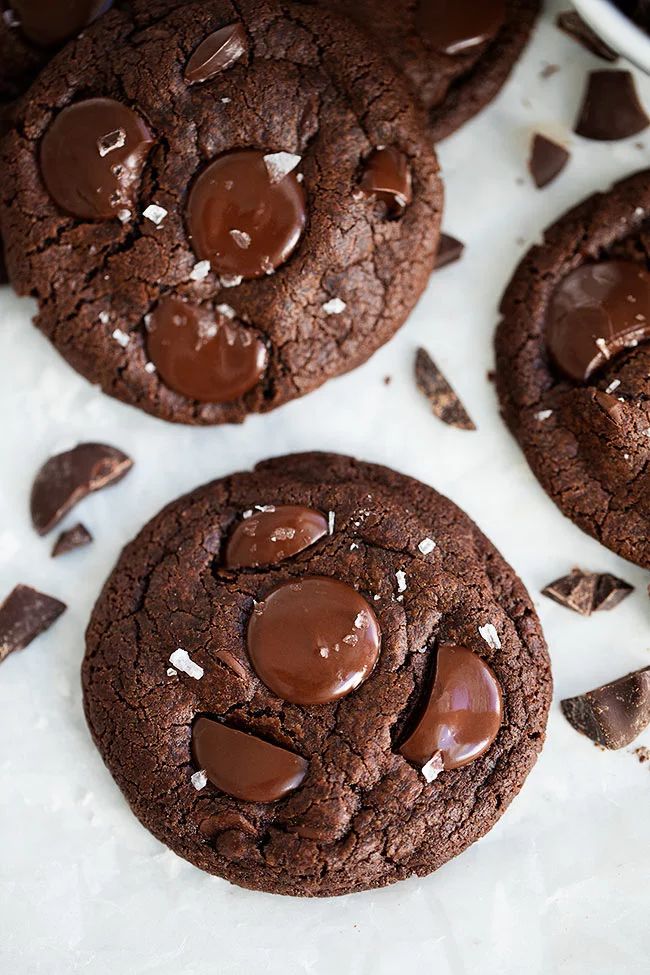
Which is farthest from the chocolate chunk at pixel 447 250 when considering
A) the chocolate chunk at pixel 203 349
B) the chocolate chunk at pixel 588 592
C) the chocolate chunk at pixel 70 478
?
the chocolate chunk at pixel 70 478

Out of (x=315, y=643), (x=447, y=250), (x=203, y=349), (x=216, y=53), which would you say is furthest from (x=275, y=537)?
(x=216, y=53)

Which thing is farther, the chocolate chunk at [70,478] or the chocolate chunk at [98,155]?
the chocolate chunk at [70,478]

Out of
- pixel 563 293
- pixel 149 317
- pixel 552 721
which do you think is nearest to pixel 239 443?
pixel 149 317

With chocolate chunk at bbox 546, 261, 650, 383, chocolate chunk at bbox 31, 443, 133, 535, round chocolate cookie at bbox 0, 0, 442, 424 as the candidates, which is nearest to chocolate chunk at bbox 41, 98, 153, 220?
round chocolate cookie at bbox 0, 0, 442, 424

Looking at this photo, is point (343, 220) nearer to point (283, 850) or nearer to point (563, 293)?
point (563, 293)

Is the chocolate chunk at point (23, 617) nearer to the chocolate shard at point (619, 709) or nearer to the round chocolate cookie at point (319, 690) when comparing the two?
the round chocolate cookie at point (319, 690)

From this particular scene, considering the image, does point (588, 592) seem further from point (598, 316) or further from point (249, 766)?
point (249, 766)
